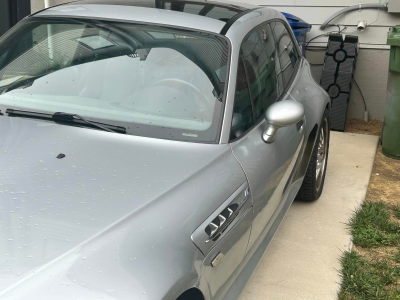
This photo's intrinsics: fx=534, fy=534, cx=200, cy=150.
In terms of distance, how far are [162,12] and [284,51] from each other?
1.20 meters

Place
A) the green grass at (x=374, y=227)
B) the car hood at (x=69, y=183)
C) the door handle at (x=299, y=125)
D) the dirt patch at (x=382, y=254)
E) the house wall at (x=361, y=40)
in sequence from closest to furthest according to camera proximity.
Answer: the car hood at (x=69, y=183) < the dirt patch at (x=382, y=254) < the door handle at (x=299, y=125) < the green grass at (x=374, y=227) < the house wall at (x=361, y=40)

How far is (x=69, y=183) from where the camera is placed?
2.11 metres

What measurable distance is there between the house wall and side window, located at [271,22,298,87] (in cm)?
277

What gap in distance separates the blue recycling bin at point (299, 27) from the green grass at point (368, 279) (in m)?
3.42

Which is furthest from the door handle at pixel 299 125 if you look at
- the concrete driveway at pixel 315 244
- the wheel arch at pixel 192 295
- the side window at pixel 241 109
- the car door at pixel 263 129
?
the wheel arch at pixel 192 295

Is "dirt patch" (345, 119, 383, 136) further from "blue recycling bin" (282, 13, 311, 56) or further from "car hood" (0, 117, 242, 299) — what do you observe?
"car hood" (0, 117, 242, 299)

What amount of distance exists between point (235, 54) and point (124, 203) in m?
1.27

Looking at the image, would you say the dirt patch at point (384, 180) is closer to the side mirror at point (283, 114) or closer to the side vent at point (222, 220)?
the side mirror at point (283, 114)

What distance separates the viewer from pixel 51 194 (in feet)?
6.64

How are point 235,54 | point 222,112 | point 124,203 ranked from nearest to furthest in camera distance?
1. point 124,203
2. point 222,112
3. point 235,54

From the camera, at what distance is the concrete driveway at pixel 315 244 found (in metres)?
3.34

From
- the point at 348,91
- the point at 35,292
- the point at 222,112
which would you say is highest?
the point at 222,112

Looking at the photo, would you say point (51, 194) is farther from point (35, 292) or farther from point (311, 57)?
point (311, 57)

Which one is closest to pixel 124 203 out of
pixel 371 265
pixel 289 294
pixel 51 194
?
pixel 51 194
